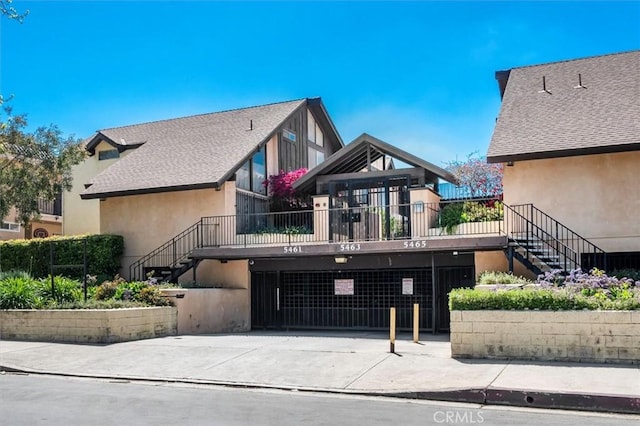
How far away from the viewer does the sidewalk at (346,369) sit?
378 inches

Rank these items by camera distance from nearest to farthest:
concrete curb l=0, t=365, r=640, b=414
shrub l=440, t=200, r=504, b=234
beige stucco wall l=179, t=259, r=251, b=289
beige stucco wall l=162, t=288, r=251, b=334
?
concrete curb l=0, t=365, r=640, b=414 < beige stucco wall l=162, t=288, r=251, b=334 < shrub l=440, t=200, r=504, b=234 < beige stucco wall l=179, t=259, r=251, b=289

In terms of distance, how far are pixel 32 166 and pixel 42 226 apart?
1514cm

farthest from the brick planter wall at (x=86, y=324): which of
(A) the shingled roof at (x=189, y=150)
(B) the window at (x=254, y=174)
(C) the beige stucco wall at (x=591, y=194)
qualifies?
(C) the beige stucco wall at (x=591, y=194)

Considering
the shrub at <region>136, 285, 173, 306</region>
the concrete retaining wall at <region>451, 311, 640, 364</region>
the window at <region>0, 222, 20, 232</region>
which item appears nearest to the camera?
the concrete retaining wall at <region>451, 311, 640, 364</region>

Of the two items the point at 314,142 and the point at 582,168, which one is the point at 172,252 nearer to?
the point at 314,142

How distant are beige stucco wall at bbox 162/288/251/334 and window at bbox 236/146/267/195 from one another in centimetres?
430

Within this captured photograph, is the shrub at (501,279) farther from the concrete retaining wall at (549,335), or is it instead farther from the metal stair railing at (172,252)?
the metal stair railing at (172,252)

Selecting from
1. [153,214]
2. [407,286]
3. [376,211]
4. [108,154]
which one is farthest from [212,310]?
[108,154]

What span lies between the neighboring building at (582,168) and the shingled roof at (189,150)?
30.2 ft

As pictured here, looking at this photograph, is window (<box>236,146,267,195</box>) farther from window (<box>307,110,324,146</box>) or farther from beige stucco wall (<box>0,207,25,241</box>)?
beige stucco wall (<box>0,207,25,241</box>)

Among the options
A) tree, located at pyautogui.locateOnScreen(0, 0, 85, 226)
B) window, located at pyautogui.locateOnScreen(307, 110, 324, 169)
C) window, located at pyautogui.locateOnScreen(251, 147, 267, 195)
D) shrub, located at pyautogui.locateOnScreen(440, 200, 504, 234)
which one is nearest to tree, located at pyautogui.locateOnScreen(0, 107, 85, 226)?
tree, located at pyautogui.locateOnScreen(0, 0, 85, 226)

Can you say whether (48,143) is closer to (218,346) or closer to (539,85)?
(218,346)

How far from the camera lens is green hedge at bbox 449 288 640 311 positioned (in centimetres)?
1181

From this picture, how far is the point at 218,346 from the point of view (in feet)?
49.0
